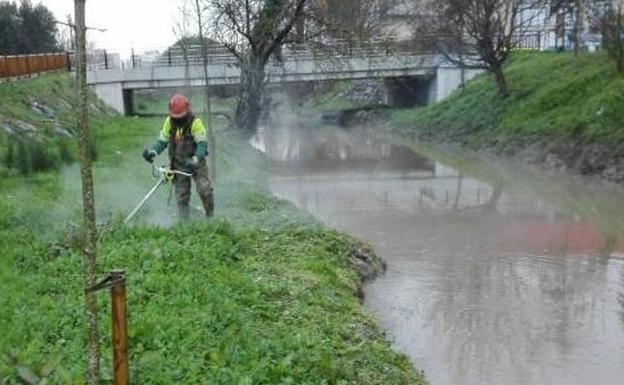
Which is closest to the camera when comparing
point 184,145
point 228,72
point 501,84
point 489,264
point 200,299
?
point 200,299

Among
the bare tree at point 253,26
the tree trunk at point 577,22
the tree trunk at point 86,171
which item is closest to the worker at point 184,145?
the tree trunk at point 86,171

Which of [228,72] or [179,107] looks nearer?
[179,107]

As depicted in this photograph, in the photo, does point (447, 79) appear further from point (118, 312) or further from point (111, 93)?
point (118, 312)

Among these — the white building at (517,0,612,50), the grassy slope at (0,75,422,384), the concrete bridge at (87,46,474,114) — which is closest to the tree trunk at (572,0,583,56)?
the white building at (517,0,612,50)

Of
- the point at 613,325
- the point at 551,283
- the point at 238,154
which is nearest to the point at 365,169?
the point at 238,154

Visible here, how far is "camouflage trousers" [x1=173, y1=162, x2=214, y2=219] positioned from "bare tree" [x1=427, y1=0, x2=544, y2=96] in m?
21.4

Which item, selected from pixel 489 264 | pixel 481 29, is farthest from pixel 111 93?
pixel 489 264

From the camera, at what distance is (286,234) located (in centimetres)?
1120

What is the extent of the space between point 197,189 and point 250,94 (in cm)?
1745

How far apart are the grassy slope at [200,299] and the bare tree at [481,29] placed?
2028 centimetres

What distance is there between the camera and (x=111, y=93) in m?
39.0

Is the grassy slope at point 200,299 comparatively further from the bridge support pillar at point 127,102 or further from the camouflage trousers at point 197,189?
the bridge support pillar at point 127,102

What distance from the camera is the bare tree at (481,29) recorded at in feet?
101

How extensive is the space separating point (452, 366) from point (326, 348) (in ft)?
6.72
